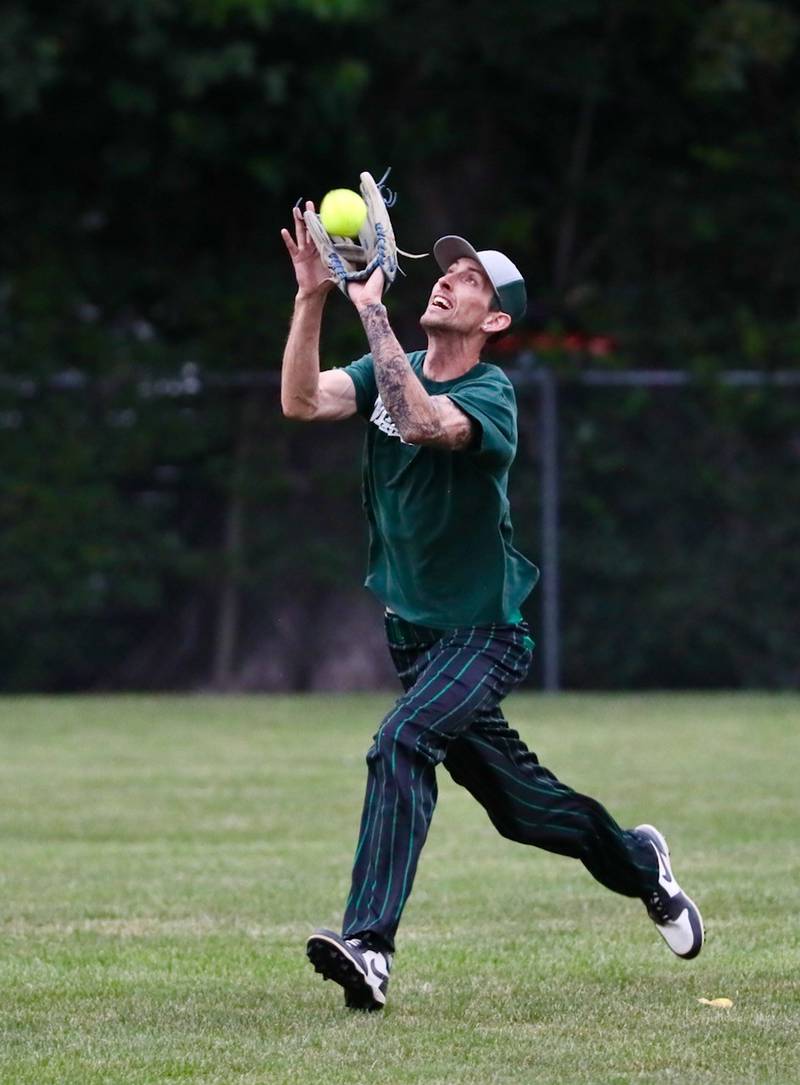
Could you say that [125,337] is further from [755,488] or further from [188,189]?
[755,488]

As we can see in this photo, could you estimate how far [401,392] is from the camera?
18.0 ft

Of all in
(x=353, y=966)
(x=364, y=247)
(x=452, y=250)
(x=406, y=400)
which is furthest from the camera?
(x=452, y=250)

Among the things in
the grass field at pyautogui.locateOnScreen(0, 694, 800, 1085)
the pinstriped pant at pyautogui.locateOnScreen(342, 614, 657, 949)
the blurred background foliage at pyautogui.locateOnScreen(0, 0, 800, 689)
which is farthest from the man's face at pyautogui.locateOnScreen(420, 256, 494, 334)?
the blurred background foliage at pyautogui.locateOnScreen(0, 0, 800, 689)

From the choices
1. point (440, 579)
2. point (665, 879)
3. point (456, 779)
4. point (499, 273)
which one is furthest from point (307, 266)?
point (665, 879)

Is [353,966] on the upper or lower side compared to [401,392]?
lower

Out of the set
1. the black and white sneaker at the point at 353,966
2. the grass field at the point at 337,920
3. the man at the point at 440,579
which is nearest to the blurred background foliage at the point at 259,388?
the grass field at the point at 337,920

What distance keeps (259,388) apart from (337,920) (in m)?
10.7

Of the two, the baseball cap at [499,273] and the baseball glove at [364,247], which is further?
the baseball cap at [499,273]

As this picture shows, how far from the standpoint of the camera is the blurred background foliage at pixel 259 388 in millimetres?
16953

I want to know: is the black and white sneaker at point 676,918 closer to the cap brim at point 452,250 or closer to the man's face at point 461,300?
the man's face at point 461,300

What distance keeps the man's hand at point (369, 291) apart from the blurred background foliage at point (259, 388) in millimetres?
11213

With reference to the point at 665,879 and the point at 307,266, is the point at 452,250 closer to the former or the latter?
the point at 307,266

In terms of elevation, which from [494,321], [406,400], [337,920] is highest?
[494,321]

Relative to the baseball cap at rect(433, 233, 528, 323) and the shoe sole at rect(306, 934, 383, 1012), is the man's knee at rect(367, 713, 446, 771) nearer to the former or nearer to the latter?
the shoe sole at rect(306, 934, 383, 1012)
